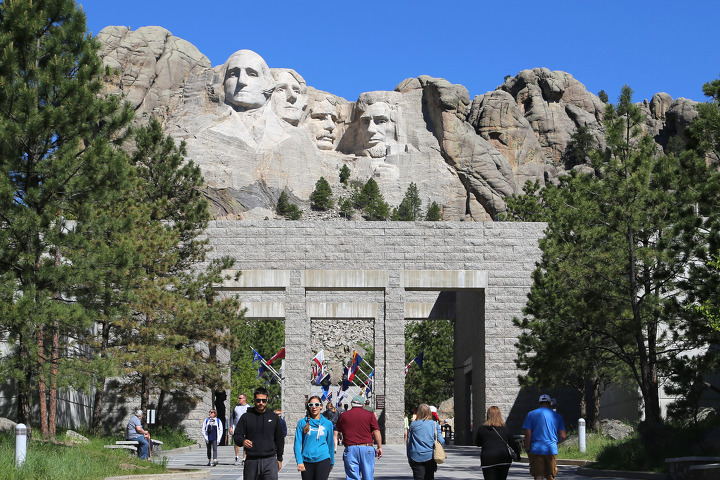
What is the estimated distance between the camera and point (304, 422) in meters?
9.77

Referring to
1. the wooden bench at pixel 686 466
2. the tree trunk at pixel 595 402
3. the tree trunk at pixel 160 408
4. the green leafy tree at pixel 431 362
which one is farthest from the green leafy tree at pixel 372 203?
the wooden bench at pixel 686 466

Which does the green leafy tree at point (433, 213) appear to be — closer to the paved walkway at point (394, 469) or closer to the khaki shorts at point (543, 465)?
the paved walkway at point (394, 469)

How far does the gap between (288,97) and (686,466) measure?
337 ft

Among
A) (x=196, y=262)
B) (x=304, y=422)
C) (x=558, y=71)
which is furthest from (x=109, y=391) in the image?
(x=558, y=71)

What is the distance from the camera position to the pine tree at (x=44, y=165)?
52.6 feet

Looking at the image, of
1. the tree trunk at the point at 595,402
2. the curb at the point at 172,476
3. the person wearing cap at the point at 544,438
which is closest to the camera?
the person wearing cap at the point at 544,438

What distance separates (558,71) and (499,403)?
95.2 m

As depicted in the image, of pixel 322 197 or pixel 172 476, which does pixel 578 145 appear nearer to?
pixel 322 197

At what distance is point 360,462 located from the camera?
33.9 feet

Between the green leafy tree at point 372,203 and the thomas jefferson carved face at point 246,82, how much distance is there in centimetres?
1640

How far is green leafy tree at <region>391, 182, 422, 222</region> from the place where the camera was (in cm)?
10038

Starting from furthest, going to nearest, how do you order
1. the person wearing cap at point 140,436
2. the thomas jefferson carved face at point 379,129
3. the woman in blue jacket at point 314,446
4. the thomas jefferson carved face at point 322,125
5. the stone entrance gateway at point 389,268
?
the thomas jefferson carved face at point 322,125 → the thomas jefferson carved face at point 379,129 → the stone entrance gateway at point 389,268 → the person wearing cap at point 140,436 → the woman in blue jacket at point 314,446

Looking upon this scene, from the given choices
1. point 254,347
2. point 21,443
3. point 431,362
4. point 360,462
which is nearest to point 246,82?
point 254,347

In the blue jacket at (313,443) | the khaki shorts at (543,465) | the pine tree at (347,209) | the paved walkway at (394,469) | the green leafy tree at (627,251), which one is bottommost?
the paved walkway at (394,469)
